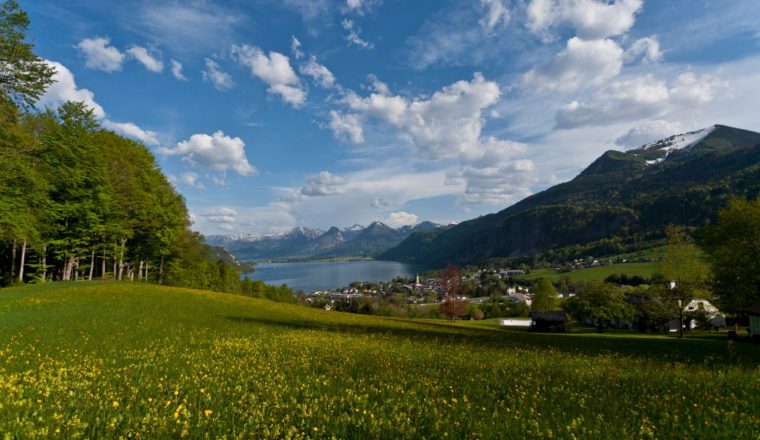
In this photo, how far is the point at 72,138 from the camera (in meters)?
42.9

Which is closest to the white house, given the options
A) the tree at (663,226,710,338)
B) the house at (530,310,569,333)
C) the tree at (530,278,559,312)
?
the tree at (663,226,710,338)

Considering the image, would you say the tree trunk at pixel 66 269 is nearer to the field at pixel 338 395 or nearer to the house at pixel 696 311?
the field at pixel 338 395

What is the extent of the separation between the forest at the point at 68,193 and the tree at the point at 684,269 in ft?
229

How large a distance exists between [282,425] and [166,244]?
59.3 m

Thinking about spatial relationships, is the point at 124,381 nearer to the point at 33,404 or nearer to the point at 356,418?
the point at 33,404

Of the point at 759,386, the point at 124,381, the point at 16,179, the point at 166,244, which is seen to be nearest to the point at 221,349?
the point at 124,381

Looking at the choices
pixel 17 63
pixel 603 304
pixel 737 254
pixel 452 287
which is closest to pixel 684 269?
pixel 737 254

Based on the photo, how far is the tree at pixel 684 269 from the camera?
47.4 metres

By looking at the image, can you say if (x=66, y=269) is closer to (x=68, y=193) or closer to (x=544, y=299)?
(x=68, y=193)

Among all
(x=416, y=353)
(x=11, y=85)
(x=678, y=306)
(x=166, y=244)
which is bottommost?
(x=678, y=306)

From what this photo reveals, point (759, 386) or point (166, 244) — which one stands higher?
point (166, 244)

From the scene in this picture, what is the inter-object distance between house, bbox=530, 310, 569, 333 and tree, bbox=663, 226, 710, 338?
2372cm

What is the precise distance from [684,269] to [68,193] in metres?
77.7

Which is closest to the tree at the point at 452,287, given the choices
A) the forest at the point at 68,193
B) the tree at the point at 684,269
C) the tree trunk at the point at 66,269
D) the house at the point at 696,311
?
the tree at the point at 684,269
